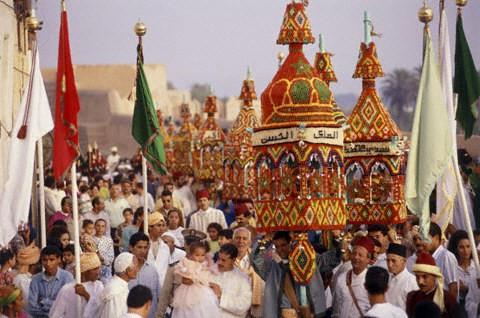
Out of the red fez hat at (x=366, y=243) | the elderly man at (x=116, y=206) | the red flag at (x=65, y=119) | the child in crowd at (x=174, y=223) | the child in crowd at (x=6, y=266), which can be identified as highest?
the red flag at (x=65, y=119)

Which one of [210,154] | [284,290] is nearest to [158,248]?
[284,290]

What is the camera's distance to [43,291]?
1611cm

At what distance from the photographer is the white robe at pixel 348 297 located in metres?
15.0

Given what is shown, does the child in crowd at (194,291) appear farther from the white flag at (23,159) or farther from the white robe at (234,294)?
the white flag at (23,159)

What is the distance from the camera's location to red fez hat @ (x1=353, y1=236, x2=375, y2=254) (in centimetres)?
1512

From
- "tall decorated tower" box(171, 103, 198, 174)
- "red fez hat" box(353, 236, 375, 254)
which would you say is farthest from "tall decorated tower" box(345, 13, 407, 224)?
"tall decorated tower" box(171, 103, 198, 174)

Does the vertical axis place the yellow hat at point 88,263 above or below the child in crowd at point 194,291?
above

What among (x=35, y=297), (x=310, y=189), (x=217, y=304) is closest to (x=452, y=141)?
(x=310, y=189)

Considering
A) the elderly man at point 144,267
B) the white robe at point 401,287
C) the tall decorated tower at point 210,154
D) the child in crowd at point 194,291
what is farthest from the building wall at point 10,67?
the white robe at point 401,287

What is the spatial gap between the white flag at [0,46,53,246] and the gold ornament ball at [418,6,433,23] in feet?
14.7

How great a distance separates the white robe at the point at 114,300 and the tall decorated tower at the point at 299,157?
1.54 meters

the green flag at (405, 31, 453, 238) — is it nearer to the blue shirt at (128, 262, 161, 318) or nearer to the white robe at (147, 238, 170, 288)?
the blue shirt at (128, 262, 161, 318)

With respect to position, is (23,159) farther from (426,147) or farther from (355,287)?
(426,147)

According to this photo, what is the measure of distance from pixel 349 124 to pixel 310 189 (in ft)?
7.64
